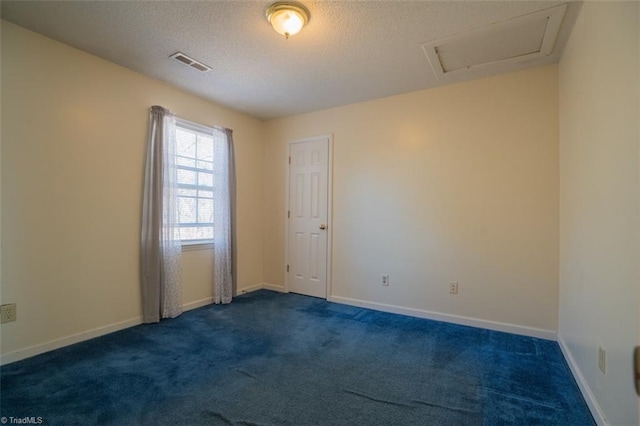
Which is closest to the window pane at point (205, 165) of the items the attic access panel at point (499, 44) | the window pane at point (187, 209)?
the window pane at point (187, 209)

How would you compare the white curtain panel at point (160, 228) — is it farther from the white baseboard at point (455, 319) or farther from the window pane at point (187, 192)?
the white baseboard at point (455, 319)

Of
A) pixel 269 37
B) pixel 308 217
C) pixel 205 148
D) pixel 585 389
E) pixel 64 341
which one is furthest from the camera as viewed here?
pixel 308 217

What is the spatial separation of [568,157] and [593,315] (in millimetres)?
1297

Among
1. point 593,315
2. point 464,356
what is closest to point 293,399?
point 464,356

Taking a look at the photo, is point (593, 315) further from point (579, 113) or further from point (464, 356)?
point (579, 113)

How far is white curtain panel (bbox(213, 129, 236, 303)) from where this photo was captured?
149 inches

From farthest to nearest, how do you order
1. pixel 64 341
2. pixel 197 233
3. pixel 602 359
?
pixel 197 233 → pixel 64 341 → pixel 602 359

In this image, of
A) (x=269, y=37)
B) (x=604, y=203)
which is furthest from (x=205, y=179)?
(x=604, y=203)

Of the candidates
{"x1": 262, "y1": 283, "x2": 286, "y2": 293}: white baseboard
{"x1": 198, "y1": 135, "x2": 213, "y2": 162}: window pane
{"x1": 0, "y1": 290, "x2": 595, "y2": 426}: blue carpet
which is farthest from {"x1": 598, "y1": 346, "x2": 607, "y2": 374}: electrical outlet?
{"x1": 198, "y1": 135, "x2": 213, "y2": 162}: window pane

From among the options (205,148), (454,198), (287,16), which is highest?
(287,16)

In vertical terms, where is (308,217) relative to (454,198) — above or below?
below

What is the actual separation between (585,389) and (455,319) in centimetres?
133

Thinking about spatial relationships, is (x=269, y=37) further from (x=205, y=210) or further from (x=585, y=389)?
(x=585, y=389)

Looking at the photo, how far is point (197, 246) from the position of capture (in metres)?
3.65
